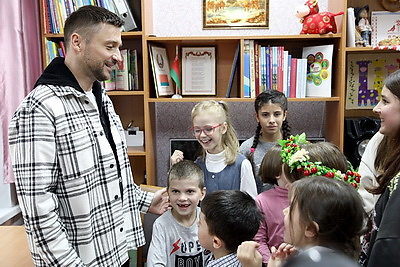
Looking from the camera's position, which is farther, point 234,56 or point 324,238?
point 234,56

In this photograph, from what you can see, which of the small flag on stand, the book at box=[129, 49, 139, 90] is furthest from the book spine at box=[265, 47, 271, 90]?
the book at box=[129, 49, 139, 90]

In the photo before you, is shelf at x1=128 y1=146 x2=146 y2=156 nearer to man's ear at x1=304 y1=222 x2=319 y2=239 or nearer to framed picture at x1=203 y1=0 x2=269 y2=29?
framed picture at x1=203 y1=0 x2=269 y2=29

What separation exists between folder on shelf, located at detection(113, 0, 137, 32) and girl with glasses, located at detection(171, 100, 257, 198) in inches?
32.9

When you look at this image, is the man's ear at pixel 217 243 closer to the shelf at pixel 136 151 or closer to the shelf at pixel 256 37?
the shelf at pixel 136 151

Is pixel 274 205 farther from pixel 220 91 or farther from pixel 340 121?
pixel 220 91

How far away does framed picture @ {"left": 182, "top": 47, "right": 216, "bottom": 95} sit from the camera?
2789 millimetres

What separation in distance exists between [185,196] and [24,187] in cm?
81

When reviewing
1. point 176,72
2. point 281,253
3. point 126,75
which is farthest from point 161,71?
point 281,253

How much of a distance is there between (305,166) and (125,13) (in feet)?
5.48

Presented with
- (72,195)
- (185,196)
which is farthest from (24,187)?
(185,196)

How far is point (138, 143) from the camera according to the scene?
9.22ft

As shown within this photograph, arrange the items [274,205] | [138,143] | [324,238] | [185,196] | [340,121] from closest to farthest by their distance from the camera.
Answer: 1. [324,238]
2. [274,205]
3. [185,196]
4. [340,121]
5. [138,143]

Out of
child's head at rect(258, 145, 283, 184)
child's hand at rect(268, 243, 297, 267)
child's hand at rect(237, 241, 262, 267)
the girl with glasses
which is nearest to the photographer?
child's hand at rect(268, 243, 297, 267)

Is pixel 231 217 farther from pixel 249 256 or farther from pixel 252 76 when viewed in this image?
pixel 252 76
